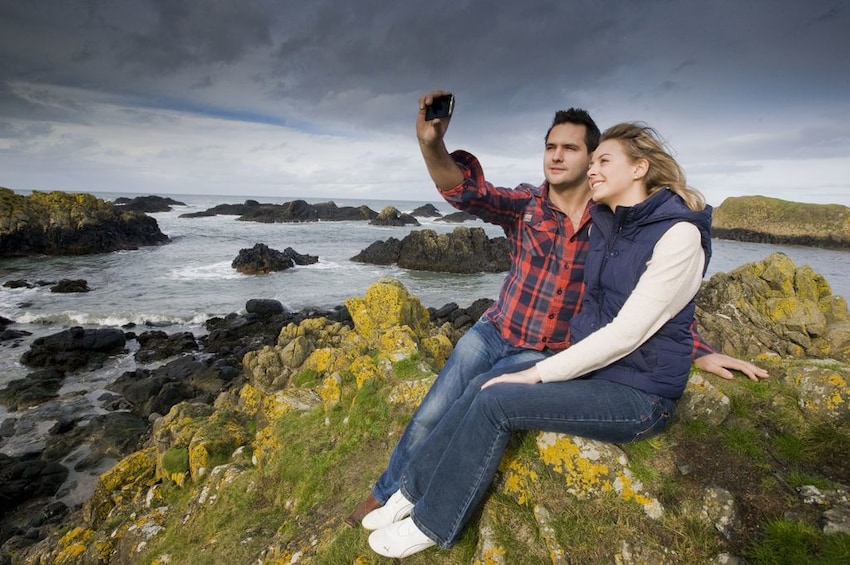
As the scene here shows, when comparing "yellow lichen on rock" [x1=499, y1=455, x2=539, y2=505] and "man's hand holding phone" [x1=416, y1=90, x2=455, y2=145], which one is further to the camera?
"yellow lichen on rock" [x1=499, y1=455, x2=539, y2=505]

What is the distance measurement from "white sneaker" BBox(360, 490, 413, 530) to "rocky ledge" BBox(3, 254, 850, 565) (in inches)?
12.6

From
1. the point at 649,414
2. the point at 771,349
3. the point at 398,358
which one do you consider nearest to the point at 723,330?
the point at 771,349

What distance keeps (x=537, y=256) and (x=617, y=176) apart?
42.8 inches

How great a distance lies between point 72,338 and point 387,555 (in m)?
22.8

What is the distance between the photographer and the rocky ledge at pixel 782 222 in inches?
2280

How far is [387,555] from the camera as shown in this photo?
3.56m

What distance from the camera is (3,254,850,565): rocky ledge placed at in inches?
123

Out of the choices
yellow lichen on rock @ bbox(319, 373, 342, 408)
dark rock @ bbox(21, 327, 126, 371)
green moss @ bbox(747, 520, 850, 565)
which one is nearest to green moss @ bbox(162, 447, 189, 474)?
yellow lichen on rock @ bbox(319, 373, 342, 408)

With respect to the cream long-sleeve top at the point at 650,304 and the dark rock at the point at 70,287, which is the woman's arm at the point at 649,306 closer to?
the cream long-sleeve top at the point at 650,304

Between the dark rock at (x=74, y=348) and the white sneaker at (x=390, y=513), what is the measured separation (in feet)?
64.1

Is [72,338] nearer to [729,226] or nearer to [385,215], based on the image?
[385,215]

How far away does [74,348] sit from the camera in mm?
18953

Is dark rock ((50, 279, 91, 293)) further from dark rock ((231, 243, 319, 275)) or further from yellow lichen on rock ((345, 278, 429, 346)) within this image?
yellow lichen on rock ((345, 278, 429, 346))

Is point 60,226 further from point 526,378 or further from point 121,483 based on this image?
point 526,378
